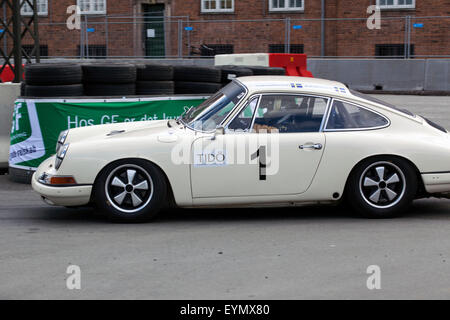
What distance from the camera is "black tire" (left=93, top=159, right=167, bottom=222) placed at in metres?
6.89

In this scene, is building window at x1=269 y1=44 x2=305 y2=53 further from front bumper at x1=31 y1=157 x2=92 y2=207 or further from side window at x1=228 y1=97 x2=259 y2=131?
front bumper at x1=31 y1=157 x2=92 y2=207

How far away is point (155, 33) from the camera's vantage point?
30.0 metres

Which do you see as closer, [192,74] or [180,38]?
[192,74]

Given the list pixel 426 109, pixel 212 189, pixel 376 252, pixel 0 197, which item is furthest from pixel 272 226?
pixel 426 109

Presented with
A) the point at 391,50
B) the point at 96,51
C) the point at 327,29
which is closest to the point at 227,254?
the point at 391,50

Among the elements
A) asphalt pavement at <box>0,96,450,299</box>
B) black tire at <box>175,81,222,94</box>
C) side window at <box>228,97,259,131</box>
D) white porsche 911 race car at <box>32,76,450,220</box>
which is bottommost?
asphalt pavement at <box>0,96,450,299</box>

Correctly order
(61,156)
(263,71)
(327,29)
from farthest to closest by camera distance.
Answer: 1. (327,29)
2. (263,71)
3. (61,156)

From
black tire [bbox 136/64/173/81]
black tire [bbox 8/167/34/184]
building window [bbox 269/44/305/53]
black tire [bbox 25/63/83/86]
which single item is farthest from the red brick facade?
black tire [bbox 8/167/34/184]

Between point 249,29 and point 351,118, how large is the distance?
2249 cm

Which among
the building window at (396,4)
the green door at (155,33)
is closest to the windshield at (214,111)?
the building window at (396,4)

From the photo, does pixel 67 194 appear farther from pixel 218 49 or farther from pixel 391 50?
pixel 218 49

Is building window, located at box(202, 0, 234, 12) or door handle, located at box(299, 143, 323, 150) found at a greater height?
building window, located at box(202, 0, 234, 12)

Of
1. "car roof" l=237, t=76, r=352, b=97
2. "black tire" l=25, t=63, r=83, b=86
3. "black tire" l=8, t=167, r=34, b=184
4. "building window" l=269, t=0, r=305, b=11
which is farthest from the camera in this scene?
"building window" l=269, t=0, r=305, b=11
